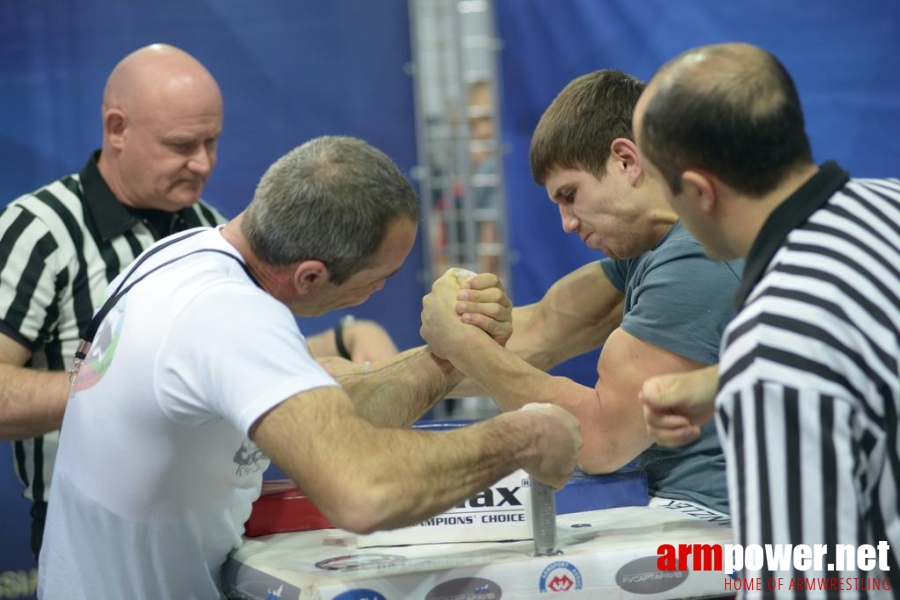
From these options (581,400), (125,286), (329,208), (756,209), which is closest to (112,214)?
(125,286)

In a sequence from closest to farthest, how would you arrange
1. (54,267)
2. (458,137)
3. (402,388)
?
1. (402,388)
2. (54,267)
3. (458,137)

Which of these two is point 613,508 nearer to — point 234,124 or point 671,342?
point 671,342

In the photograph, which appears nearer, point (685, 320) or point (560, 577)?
point (560, 577)

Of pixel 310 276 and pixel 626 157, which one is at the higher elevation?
pixel 626 157

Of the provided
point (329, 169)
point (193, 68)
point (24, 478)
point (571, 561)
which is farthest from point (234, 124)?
point (571, 561)

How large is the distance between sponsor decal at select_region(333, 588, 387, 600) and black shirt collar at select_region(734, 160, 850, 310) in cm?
76

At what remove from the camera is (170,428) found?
1.90 m

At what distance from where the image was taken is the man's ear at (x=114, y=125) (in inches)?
132

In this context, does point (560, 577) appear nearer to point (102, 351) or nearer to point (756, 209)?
point (756, 209)

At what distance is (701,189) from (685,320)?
710mm

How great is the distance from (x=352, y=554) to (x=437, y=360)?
0.59m

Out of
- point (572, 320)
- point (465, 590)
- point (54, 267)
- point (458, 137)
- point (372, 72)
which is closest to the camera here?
point (465, 590)

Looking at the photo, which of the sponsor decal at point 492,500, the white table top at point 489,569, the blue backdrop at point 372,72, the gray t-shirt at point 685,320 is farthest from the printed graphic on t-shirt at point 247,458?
the blue backdrop at point 372,72

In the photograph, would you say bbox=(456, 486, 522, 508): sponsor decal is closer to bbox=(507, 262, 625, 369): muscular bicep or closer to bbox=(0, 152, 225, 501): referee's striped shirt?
bbox=(507, 262, 625, 369): muscular bicep
